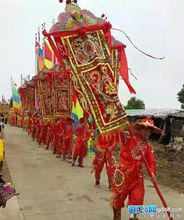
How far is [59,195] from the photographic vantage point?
8.36 m

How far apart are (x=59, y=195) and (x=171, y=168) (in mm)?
5463

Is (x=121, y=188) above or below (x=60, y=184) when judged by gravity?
above

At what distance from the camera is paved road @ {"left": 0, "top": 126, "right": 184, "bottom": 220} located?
22.6ft

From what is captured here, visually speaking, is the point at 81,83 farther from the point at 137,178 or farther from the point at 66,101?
the point at 66,101

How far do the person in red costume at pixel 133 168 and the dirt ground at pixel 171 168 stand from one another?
3591 millimetres

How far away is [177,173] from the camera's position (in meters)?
11.7

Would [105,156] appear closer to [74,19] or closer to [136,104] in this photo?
[74,19]

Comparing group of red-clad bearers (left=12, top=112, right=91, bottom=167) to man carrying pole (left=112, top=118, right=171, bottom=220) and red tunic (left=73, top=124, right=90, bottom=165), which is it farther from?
man carrying pole (left=112, top=118, right=171, bottom=220)

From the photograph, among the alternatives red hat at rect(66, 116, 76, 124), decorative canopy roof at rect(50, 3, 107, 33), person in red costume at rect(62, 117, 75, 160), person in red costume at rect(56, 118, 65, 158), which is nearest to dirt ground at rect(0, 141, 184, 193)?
person in red costume at rect(62, 117, 75, 160)

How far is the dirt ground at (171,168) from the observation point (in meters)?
10.2

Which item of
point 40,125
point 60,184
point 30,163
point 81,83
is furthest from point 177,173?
point 40,125

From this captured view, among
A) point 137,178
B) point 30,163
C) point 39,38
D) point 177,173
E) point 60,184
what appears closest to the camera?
point 137,178

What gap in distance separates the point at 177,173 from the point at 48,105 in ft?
23.8

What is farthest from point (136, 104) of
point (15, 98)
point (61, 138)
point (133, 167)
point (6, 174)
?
point (133, 167)
